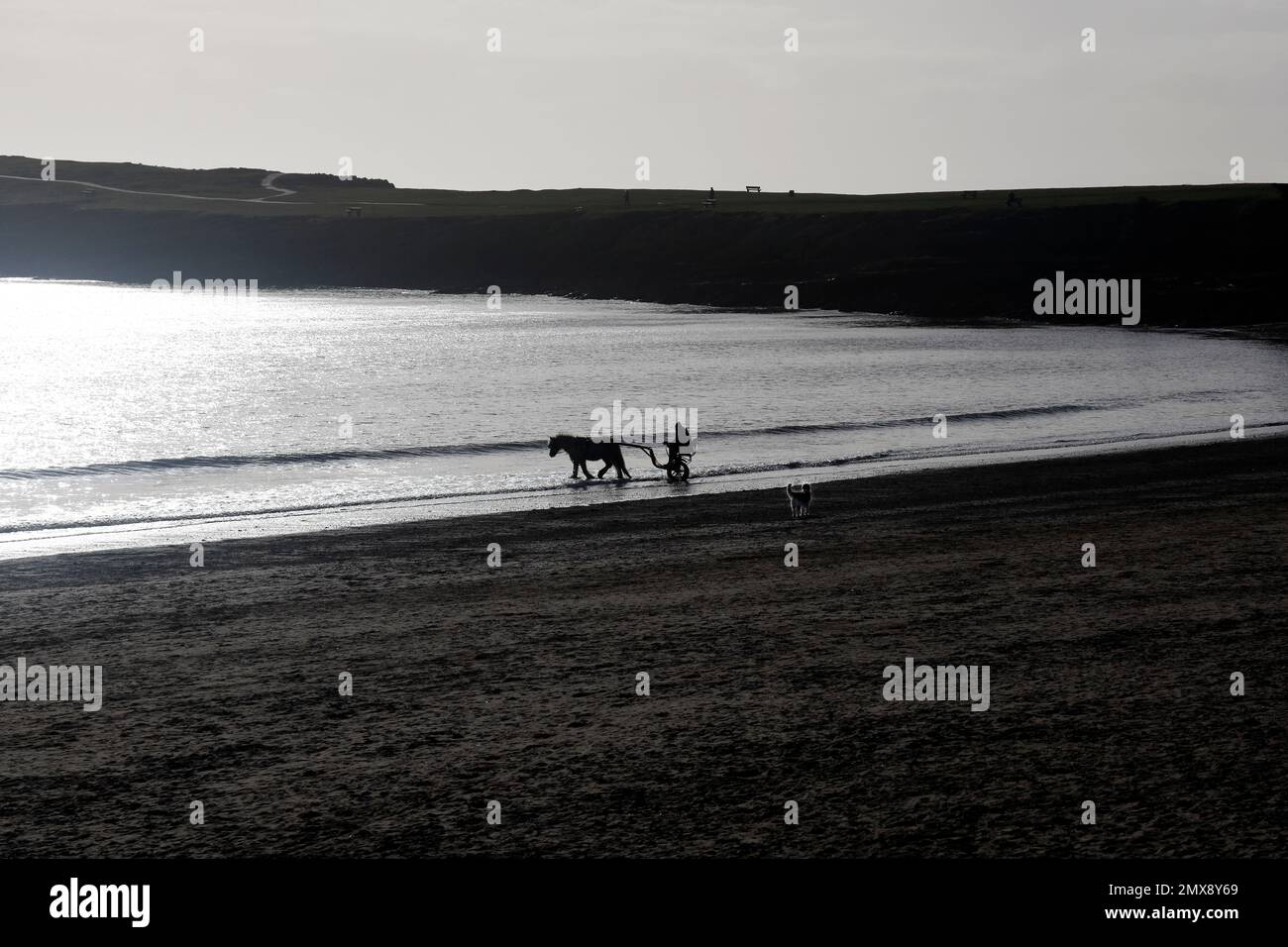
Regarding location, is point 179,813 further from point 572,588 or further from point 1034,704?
point 572,588

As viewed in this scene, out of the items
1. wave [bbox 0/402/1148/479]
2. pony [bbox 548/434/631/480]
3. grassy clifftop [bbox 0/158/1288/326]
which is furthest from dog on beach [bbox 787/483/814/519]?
grassy clifftop [bbox 0/158/1288/326]

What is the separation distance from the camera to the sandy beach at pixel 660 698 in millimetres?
7949

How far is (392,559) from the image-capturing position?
17859 mm

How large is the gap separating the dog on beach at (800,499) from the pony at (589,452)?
7.27 meters

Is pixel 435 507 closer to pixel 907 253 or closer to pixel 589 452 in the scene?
pixel 589 452

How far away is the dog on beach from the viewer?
2134 cm

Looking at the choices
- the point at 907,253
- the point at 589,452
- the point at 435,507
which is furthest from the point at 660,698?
the point at 907,253

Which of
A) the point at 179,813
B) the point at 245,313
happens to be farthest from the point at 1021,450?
the point at 245,313

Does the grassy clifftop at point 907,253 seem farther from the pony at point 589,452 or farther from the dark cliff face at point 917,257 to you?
the pony at point 589,452

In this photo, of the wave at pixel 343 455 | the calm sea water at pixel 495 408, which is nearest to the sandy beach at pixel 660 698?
the calm sea water at pixel 495 408

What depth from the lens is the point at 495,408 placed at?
49.8m

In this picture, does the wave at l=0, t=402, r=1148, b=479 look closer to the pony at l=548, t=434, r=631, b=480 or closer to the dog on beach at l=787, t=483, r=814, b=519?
the pony at l=548, t=434, r=631, b=480
